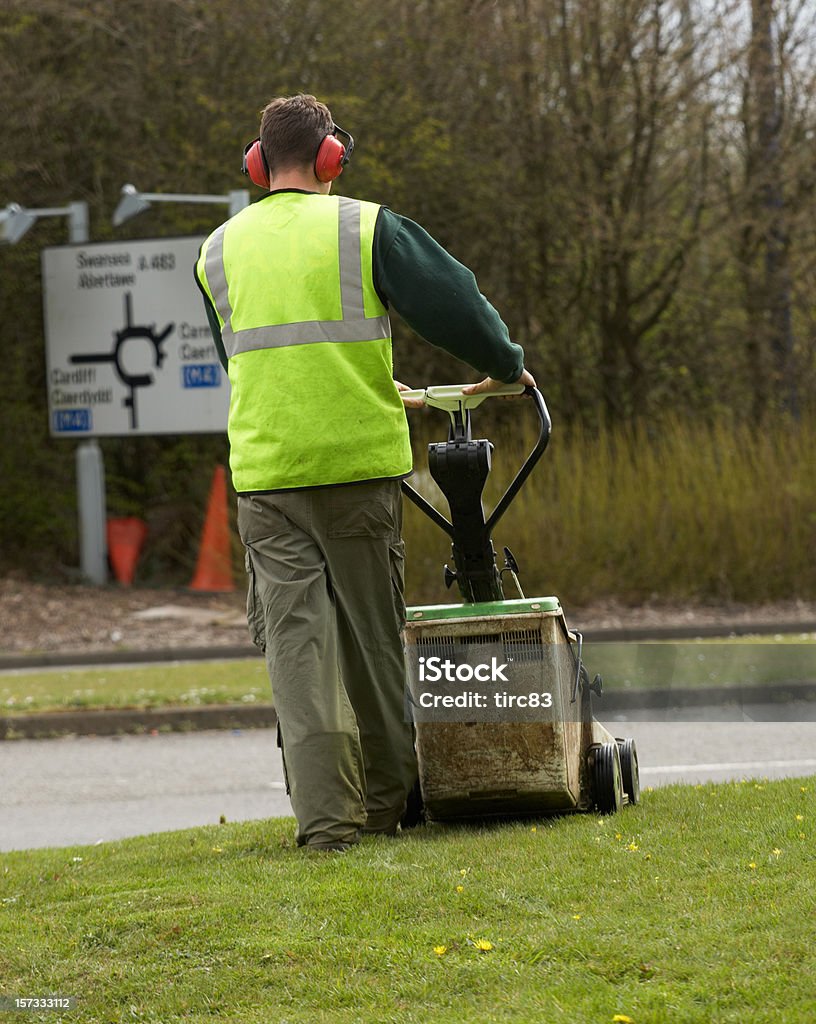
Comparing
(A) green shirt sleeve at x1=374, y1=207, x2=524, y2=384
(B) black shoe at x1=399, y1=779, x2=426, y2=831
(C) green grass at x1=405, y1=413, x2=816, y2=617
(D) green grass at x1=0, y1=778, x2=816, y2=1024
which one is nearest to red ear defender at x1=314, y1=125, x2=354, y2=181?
(A) green shirt sleeve at x1=374, y1=207, x2=524, y2=384

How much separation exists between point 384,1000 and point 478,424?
14793 mm

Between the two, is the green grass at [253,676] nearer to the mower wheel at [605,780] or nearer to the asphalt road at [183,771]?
the asphalt road at [183,771]

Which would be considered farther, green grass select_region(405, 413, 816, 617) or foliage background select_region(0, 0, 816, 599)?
foliage background select_region(0, 0, 816, 599)

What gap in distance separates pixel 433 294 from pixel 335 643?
103 cm

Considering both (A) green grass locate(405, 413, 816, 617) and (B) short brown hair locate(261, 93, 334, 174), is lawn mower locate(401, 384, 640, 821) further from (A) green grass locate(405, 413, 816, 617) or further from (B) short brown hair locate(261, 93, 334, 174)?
(A) green grass locate(405, 413, 816, 617)

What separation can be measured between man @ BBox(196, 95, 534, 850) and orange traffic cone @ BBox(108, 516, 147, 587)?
13509 mm

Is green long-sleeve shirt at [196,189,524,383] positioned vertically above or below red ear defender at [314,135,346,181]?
below

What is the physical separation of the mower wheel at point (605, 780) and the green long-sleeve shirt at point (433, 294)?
46.1 inches

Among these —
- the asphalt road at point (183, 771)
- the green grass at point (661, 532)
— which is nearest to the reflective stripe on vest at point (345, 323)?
the asphalt road at point (183, 771)

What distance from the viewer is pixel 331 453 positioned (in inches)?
172

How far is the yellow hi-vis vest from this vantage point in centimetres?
438

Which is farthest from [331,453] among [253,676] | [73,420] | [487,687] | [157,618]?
[73,420]

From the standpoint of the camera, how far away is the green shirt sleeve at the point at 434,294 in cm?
432

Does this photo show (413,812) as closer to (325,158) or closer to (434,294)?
(434,294)
